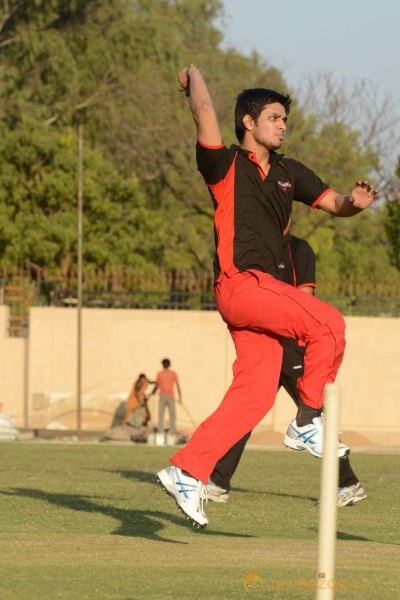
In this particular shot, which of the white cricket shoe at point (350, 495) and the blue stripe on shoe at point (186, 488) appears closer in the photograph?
the blue stripe on shoe at point (186, 488)

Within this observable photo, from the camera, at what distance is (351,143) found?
1869 inches

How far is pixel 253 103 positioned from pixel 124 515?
2.63 m

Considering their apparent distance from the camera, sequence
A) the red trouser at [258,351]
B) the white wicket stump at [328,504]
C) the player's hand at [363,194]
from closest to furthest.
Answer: the white wicket stump at [328,504] → the red trouser at [258,351] → the player's hand at [363,194]

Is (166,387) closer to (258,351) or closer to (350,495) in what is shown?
(350,495)

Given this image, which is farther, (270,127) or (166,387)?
(166,387)

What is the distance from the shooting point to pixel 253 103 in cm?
678

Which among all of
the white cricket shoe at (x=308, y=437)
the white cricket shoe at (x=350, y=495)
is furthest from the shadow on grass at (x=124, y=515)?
the white cricket shoe at (x=350, y=495)

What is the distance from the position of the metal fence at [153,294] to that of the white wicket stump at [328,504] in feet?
72.2

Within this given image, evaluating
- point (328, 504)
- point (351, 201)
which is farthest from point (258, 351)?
point (328, 504)

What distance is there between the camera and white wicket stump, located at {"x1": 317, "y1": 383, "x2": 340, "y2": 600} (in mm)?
3777

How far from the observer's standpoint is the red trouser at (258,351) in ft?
20.7

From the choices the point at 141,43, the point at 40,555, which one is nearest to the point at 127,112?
the point at 141,43

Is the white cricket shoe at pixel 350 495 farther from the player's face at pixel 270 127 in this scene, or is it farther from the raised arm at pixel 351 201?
the player's face at pixel 270 127

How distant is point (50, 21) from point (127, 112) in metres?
4.69
